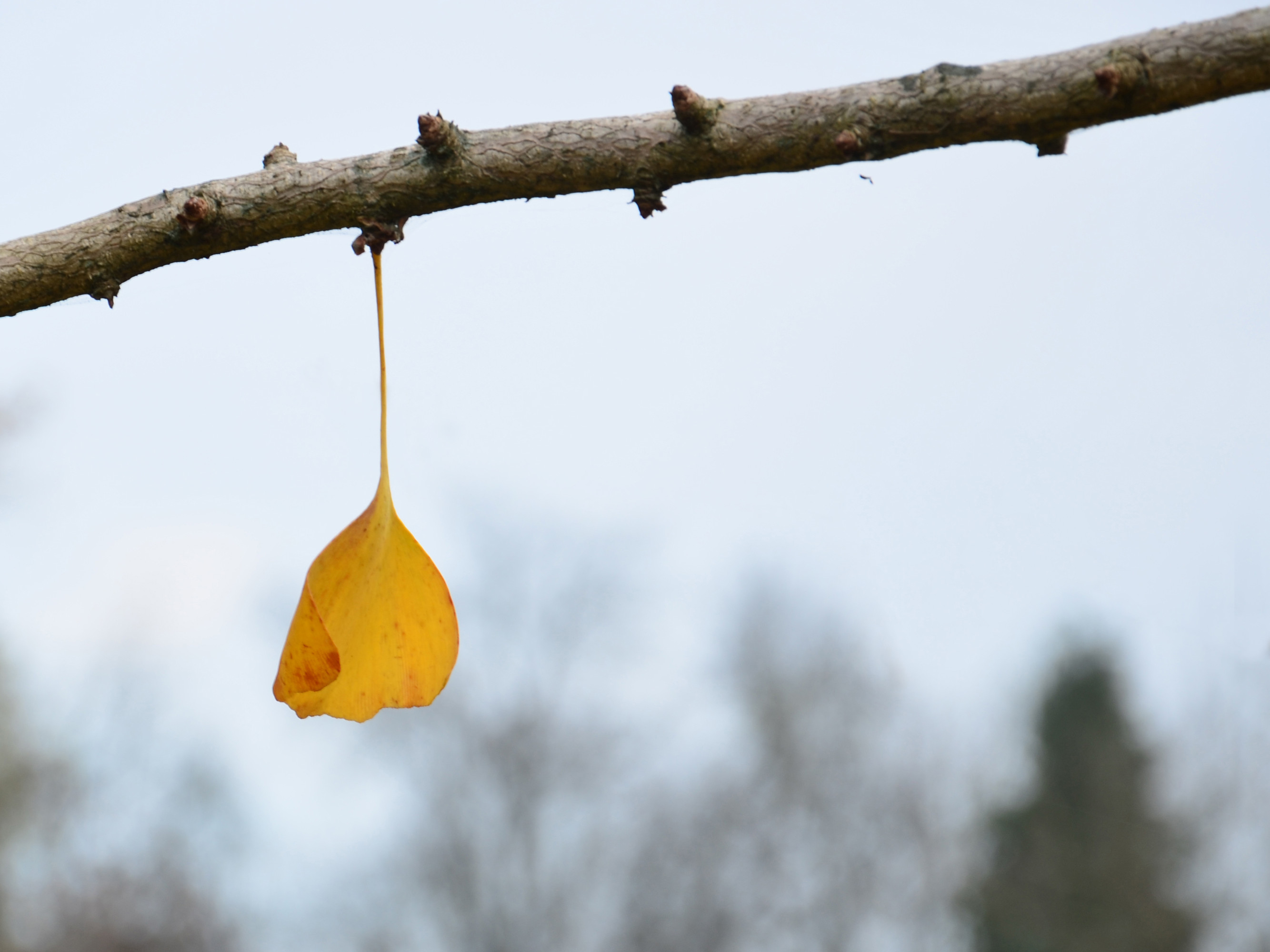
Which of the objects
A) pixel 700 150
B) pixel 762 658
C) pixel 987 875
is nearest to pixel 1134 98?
pixel 700 150

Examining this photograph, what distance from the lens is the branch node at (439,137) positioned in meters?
0.87

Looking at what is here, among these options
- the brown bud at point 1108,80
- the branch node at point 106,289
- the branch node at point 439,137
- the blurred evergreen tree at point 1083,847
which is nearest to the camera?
the brown bud at point 1108,80

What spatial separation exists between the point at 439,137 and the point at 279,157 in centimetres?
21

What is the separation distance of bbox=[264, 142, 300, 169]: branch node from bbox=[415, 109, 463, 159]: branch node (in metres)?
0.16

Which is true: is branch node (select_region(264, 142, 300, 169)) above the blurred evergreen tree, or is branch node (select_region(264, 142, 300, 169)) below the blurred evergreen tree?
above

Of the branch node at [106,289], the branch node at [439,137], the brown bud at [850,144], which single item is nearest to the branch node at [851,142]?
the brown bud at [850,144]

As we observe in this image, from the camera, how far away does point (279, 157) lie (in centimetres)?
99

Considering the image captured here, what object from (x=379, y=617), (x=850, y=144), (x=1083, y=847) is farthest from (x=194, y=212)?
(x=1083, y=847)

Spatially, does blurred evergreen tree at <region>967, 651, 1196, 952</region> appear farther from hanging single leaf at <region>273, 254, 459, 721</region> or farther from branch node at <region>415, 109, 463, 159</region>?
branch node at <region>415, 109, 463, 159</region>

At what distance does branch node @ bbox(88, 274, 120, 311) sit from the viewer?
98cm

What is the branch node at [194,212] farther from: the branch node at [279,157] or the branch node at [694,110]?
the branch node at [694,110]

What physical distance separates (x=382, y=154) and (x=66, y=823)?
15.9 m

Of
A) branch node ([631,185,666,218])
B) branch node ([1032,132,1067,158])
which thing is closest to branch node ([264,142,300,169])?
branch node ([631,185,666,218])

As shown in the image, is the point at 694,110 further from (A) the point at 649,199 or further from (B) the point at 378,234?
(B) the point at 378,234
